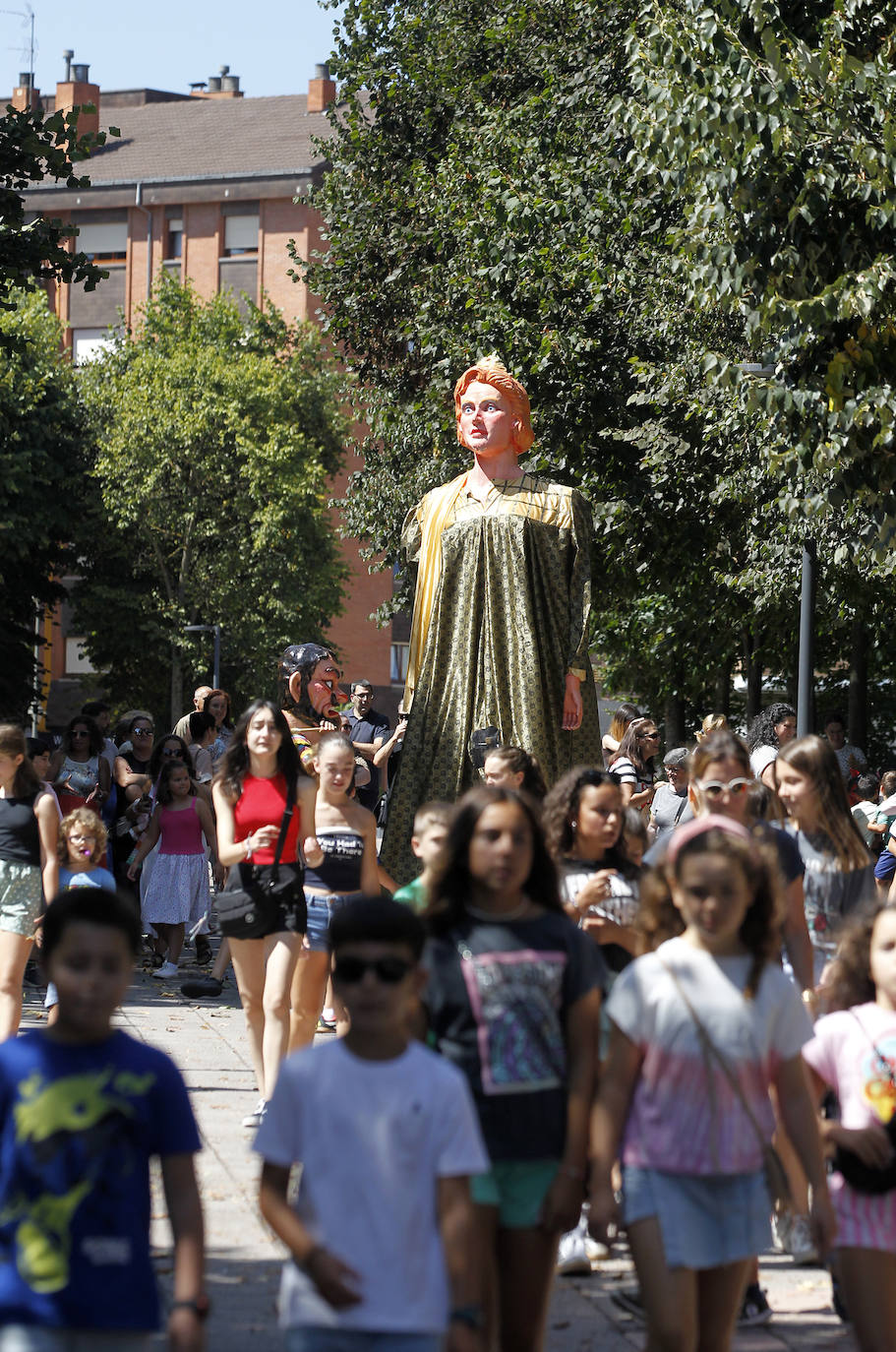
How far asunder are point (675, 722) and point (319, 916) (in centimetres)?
3178

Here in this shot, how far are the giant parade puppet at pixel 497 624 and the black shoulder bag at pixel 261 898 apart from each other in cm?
138

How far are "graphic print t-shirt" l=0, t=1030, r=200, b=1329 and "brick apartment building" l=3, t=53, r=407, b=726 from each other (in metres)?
61.7

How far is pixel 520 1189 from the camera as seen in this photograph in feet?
14.0

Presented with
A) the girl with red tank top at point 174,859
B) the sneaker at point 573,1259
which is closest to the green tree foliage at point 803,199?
the girl with red tank top at point 174,859

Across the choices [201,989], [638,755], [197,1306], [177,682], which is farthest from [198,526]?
[197,1306]

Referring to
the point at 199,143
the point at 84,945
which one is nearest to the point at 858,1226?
the point at 84,945

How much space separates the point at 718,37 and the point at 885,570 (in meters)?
4.82

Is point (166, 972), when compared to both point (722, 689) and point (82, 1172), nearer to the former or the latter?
point (82, 1172)

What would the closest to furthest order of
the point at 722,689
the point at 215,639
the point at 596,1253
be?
the point at 596,1253 < the point at 722,689 < the point at 215,639

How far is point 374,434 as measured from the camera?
28.5 meters

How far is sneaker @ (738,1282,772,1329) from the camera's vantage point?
5.61 metres

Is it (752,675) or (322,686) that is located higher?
(752,675)

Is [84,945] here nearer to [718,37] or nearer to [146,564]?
[718,37]

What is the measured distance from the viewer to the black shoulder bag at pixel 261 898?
801 cm
